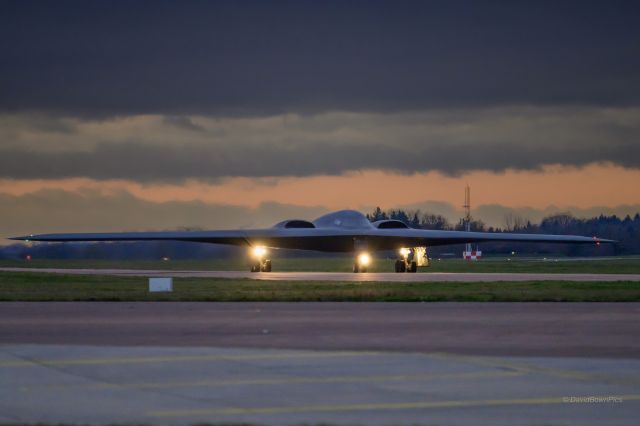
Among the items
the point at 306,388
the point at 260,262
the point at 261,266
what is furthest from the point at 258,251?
the point at 306,388

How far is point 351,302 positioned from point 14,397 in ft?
57.5

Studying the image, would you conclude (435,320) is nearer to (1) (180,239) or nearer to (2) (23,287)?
(2) (23,287)

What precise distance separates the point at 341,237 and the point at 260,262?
16.0ft

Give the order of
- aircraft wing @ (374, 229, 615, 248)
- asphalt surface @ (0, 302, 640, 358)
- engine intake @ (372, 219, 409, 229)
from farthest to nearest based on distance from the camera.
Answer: engine intake @ (372, 219, 409, 229)
aircraft wing @ (374, 229, 615, 248)
asphalt surface @ (0, 302, 640, 358)

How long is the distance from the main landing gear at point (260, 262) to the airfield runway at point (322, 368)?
37.3m

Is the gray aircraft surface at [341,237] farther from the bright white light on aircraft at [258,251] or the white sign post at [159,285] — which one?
the white sign post at [159,285]

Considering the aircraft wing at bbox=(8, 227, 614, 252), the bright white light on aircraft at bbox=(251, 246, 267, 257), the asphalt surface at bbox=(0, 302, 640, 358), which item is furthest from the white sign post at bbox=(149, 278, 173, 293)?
the bright white light on aircraft at bbox=(251, 246, 267, 257)

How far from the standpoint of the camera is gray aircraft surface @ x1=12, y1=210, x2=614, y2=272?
2379 inches

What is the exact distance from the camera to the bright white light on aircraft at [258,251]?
6197 cm

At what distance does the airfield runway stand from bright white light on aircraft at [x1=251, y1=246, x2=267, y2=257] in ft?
124

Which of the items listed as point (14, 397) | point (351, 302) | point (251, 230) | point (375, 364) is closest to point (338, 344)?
point (375, 364)

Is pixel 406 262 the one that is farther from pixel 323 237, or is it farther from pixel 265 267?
pixel 265 267

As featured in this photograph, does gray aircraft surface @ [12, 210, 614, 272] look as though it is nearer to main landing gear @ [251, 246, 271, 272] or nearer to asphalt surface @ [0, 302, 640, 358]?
main landing gear @ [251, 246, 271, 272]

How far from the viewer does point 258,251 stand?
6219 centimetres
